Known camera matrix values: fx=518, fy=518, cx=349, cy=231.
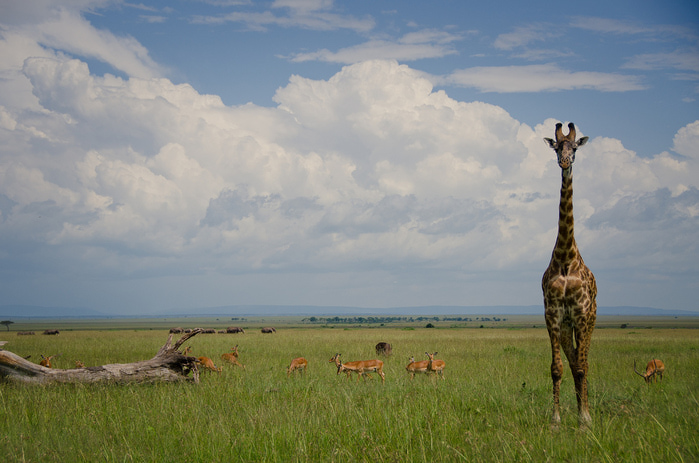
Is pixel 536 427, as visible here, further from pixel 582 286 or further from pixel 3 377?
pixel 3 377

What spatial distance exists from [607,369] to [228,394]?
12553 mm

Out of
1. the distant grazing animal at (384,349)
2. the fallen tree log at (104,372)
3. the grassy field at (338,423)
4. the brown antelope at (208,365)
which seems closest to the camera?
the grassy field at (338,423)

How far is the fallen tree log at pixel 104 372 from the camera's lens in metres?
12.2

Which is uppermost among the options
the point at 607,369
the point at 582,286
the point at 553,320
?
the point at 582,286

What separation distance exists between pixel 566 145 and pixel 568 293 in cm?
242

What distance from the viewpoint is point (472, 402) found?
31.4 feet

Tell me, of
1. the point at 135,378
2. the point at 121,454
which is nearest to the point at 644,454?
the point at 121,454

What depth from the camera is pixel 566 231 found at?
28.5ft

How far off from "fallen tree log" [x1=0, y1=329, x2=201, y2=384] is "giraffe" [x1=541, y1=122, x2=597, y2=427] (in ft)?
26.8

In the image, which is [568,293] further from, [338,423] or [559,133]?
[338,423]

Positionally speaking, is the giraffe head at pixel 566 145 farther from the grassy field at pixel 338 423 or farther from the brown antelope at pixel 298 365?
the brown antelope at pixel 298 365

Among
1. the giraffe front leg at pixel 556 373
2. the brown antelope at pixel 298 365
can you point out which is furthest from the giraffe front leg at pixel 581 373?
the brown antelope at pixel 298 365

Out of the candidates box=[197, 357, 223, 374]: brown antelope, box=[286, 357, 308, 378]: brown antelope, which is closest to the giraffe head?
box=[286, 357, 308, 378]: brown antelope

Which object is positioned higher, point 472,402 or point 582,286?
point 582,286
